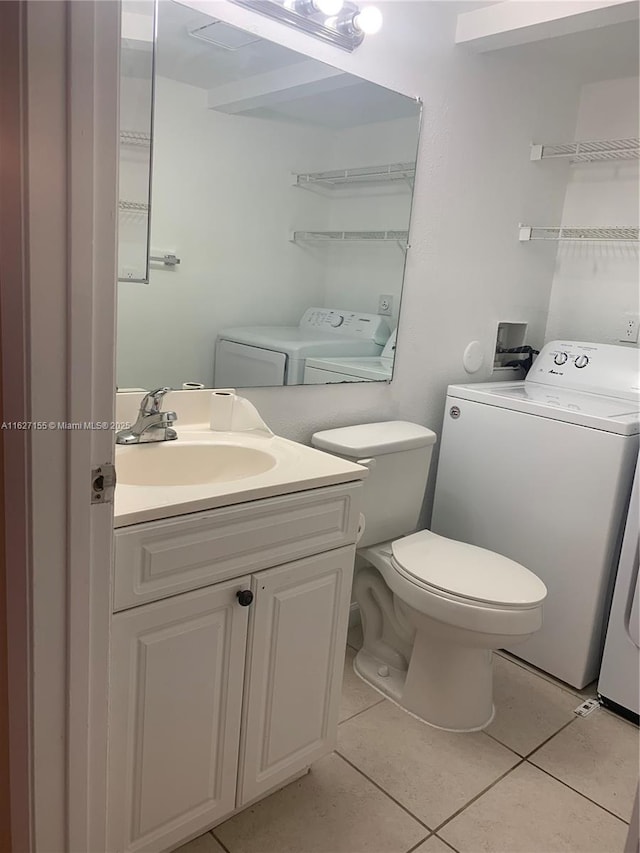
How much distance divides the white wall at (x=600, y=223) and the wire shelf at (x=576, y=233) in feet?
0.13

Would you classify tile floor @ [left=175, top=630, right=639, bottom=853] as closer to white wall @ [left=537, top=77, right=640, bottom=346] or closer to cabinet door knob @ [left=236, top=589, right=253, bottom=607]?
cabinet door knob @ [left=236, top=589, right=253, bottom=607]

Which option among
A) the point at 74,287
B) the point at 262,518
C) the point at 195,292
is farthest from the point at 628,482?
the point at 74,287

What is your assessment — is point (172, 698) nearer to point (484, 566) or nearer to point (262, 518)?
point (262, 518)

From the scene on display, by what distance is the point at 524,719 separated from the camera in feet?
6.57

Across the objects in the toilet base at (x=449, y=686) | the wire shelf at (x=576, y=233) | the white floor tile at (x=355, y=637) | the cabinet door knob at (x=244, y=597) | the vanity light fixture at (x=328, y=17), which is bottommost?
the white floor tile at (x=355, y=637)

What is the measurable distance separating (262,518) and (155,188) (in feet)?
2.83

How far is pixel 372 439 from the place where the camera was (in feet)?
6.43

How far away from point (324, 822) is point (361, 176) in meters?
1.80

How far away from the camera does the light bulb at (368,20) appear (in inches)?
70.1

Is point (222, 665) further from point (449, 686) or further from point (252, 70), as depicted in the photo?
point (252, 70)

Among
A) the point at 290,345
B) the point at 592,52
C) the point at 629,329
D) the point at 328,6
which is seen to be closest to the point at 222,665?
the point at 290,345

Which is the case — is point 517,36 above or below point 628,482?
above

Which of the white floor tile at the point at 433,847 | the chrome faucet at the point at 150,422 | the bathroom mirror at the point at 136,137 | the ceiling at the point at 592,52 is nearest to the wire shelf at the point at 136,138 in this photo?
the bathroom mirror at the point at 136,137

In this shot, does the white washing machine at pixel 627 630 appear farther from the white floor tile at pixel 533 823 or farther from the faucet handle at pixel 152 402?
the faucet handle at pixel 152 402
